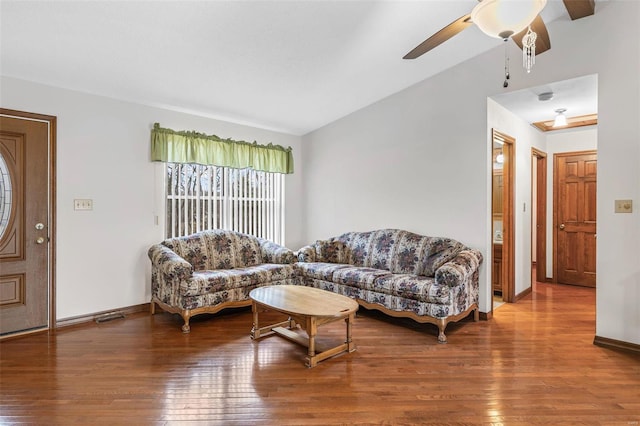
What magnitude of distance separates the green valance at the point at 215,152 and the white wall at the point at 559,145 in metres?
4.07

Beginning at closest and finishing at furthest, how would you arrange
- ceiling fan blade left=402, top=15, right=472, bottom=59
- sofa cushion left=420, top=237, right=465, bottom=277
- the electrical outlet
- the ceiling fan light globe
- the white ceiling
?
the ceiling fan light globe, ceiling fan blade left=402, top=15, right=472, bottom=59, the white ceiling, the electrical outlet, sofa cushion left=420, top=237, right=465, bottom=277

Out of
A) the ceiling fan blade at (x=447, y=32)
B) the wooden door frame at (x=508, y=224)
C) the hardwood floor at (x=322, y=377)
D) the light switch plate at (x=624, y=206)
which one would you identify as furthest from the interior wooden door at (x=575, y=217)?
the ceiling fan blade at (x=447, y=32)

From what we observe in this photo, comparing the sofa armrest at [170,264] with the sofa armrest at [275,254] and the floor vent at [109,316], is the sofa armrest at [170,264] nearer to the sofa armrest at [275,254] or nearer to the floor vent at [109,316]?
the floor vent at [109,316]

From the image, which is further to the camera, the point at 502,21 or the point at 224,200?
the point at 224,200

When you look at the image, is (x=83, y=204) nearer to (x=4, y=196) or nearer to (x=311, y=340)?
(x=4, y=196)

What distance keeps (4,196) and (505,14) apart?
420 cm

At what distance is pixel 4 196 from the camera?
10.5 ft

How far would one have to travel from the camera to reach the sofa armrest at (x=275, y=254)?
4.42 metres

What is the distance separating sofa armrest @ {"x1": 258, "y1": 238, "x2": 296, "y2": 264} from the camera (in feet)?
14.5

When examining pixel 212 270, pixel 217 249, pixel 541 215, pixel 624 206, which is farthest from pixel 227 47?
pixel 541 215

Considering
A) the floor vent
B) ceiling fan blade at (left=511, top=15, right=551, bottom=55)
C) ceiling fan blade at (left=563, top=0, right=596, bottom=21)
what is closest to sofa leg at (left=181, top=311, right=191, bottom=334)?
the floor vent

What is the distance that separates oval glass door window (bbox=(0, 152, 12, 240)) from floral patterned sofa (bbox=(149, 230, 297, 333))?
1.25m

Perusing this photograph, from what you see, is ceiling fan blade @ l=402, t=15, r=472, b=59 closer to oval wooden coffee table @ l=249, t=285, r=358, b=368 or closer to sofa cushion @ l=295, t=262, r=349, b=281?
oval wooden coffee table @ l=249, t=285, r=358, b=368

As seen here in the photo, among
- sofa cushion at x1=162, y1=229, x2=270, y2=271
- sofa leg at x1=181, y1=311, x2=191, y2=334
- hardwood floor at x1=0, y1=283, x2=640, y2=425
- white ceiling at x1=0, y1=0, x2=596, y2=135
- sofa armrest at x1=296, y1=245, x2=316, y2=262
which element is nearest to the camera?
hardwood floor at x1=0, y1=283, x2=640, y2=425
